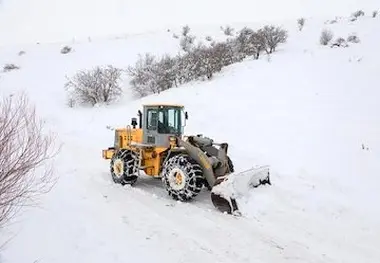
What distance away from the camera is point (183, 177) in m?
9.18

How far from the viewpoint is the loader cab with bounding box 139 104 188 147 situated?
1050cm

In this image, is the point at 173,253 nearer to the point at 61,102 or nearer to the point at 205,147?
the point at 205,147

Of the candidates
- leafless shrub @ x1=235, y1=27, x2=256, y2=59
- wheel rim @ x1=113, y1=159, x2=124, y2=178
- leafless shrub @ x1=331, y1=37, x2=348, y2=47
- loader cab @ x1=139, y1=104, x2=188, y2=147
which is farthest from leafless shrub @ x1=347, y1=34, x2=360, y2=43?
wheel rim @ x1=113, y1=159, x2=124, y2=178

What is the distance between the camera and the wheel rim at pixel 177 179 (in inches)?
362

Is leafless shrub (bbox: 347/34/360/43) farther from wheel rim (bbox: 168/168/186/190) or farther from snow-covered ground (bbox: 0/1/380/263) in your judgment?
wheel rim (bbox: 168/168/186/190)

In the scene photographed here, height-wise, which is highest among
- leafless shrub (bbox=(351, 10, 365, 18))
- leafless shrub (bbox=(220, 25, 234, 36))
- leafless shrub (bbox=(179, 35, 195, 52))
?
leafless shrub (bbox=(351, 10, 365, 18))

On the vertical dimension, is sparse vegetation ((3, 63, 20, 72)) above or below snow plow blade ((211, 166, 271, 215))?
above

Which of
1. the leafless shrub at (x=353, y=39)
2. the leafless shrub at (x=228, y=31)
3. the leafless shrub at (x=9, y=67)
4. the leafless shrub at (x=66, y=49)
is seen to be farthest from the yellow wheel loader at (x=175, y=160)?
the leafless shrub at (x=228, y=31)

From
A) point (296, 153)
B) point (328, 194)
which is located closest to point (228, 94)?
point (296, 153)

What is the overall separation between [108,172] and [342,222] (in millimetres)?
7044

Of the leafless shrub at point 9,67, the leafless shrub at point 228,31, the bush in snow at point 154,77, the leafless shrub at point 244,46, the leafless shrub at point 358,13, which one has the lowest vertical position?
the bush in snow at point 154,77

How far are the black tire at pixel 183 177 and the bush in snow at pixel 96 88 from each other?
15554 mm

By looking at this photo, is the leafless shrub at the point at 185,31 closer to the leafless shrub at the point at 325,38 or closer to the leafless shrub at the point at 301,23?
the leafless shrub at the point at 301,23

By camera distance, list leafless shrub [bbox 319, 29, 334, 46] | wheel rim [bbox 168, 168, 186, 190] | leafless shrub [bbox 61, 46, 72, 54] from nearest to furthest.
Result: wheel rim [bbox 168, 168, 186, 190] → leafless shrub [bbox 319, 29, 334, 46] → leafless shrub [bbox 61, 46, 72, 54]
